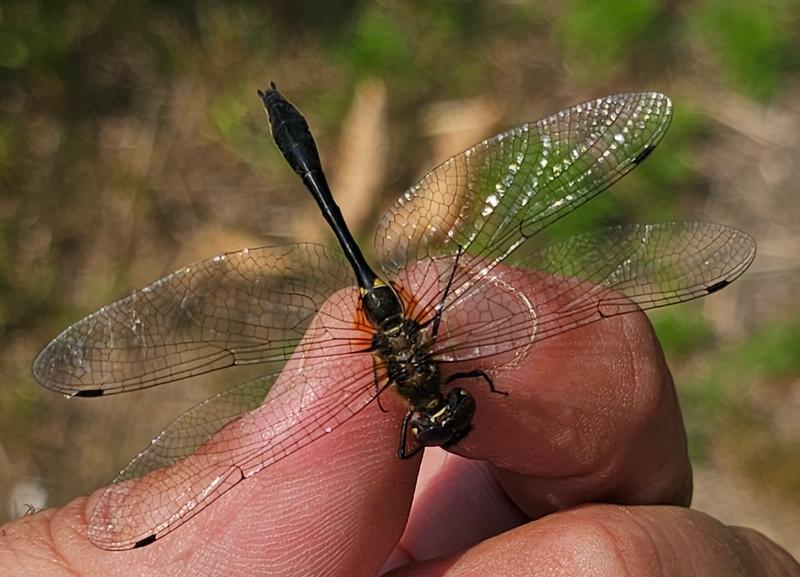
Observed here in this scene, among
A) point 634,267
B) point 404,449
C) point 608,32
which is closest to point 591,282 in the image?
point 634,267

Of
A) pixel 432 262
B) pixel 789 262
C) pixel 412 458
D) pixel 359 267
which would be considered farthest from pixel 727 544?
pixel 789 262

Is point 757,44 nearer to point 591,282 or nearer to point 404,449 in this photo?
point 591,282

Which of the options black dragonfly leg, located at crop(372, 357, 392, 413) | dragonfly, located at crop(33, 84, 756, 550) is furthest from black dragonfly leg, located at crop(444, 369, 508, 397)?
black dragonfly leg, located at crop(372, 357, 392, 413)

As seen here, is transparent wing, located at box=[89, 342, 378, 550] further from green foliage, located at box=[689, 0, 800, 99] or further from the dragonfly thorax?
green foliage, located at box=[689, 0, 800, 99]

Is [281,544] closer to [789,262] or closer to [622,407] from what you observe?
[622,407]

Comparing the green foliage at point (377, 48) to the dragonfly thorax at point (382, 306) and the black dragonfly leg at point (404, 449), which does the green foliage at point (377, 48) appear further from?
the black dragonfly leg at point (404, 449)
